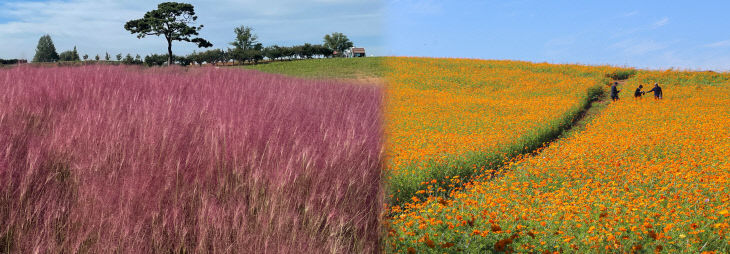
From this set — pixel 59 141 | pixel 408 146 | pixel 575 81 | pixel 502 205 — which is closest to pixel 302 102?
pixel 59 141

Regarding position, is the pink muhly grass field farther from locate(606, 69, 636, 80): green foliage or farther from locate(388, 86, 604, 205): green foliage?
locate(606, 69, 636, 80): green foliage

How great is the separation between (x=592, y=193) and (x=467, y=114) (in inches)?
303

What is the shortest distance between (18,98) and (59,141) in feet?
6.14

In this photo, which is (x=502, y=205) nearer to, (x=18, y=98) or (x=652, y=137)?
(x=18, y=98)

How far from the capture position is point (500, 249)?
148 inches

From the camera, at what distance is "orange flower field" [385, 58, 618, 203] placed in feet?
22.7

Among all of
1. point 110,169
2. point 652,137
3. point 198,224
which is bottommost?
point 652,137

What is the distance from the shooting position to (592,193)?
22.0 ft

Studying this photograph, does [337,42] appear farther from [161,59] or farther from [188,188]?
[188,188]

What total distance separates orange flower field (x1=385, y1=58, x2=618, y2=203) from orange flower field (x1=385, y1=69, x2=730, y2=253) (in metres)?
0.12

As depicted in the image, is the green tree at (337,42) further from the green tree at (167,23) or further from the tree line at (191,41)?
the green tree at (167,23)

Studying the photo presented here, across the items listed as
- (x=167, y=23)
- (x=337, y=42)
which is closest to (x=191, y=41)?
(x=167, y=23)

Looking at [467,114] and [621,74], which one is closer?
[467,114]

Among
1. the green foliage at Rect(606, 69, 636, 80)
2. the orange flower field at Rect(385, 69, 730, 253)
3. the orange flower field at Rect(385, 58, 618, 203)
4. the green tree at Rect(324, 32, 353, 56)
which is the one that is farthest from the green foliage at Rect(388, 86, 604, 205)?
the green tree at Rect(324, 32, 353, 56)
